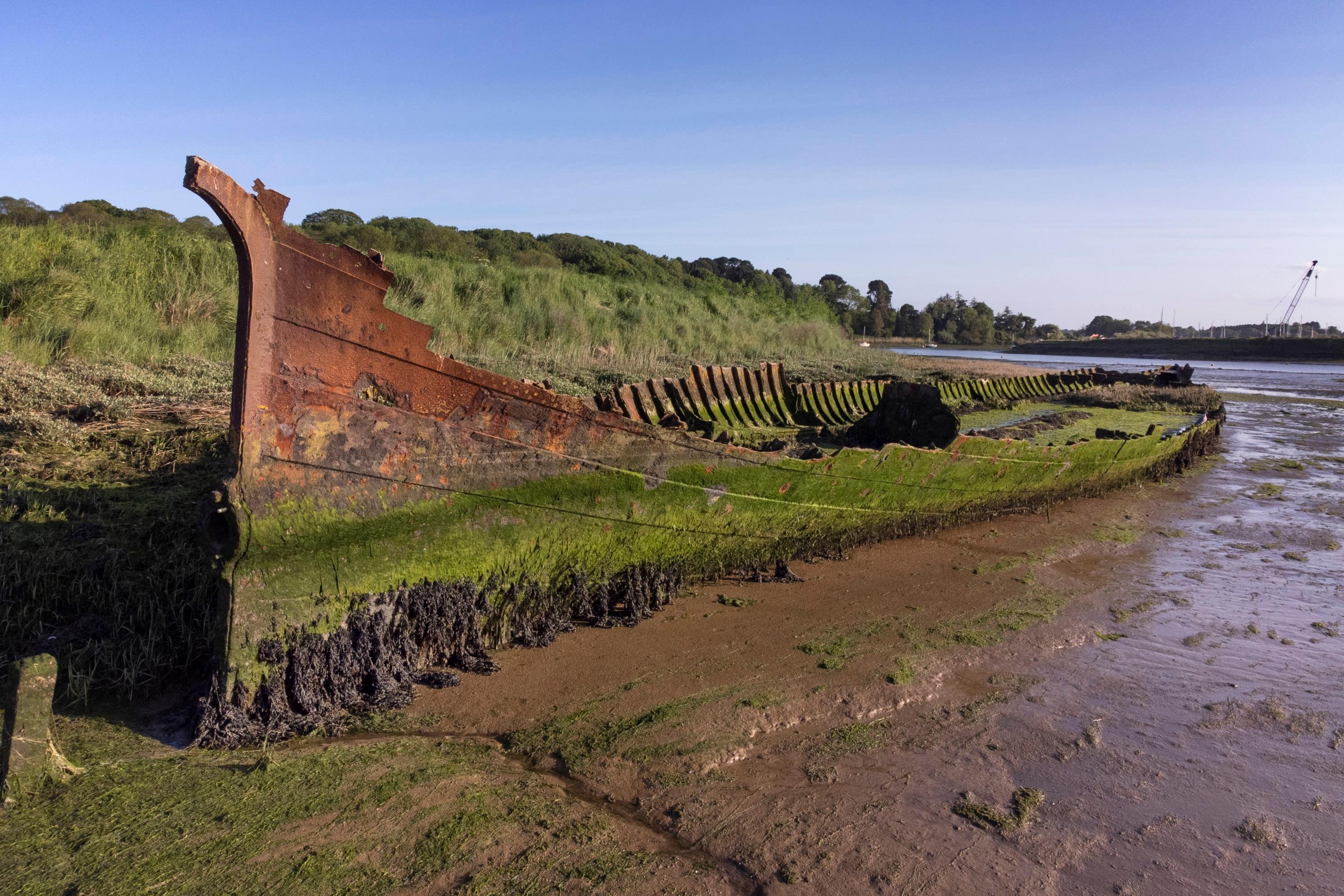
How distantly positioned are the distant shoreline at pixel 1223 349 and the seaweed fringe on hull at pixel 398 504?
62.6 meters

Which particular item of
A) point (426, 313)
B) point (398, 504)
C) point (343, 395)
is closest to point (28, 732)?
point (398, 504)

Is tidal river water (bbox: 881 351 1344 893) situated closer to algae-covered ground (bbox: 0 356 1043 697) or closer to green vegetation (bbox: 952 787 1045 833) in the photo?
green vegetation (bbox: 952 787 1045 833)

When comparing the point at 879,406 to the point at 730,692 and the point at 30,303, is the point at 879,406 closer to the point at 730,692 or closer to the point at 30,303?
the point at 730,692

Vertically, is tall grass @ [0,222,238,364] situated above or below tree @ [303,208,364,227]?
below

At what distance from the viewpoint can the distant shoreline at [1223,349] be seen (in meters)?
54.4

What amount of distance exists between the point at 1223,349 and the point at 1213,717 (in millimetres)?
67825

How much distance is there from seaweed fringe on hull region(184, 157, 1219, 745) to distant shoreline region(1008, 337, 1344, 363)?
6259 cm

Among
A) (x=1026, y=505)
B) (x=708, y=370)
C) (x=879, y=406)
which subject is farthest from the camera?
(x=708, y=370)

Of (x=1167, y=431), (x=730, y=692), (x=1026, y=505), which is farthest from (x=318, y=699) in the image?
(x=1167, y=431)

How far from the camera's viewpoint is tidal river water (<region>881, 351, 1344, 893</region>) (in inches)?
98.9

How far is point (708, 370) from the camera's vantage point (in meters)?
9.15

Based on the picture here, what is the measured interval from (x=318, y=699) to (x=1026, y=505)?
6.08m

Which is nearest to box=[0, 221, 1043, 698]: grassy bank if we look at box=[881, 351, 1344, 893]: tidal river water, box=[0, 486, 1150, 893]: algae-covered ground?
box=[0, 486, 1150, 893]: algae-covered ground

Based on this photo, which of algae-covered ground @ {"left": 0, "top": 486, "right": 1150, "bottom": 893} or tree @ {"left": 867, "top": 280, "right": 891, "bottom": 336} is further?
tree @ {"left": 867, "top": 280, "right": 891, "bottom": 336}
